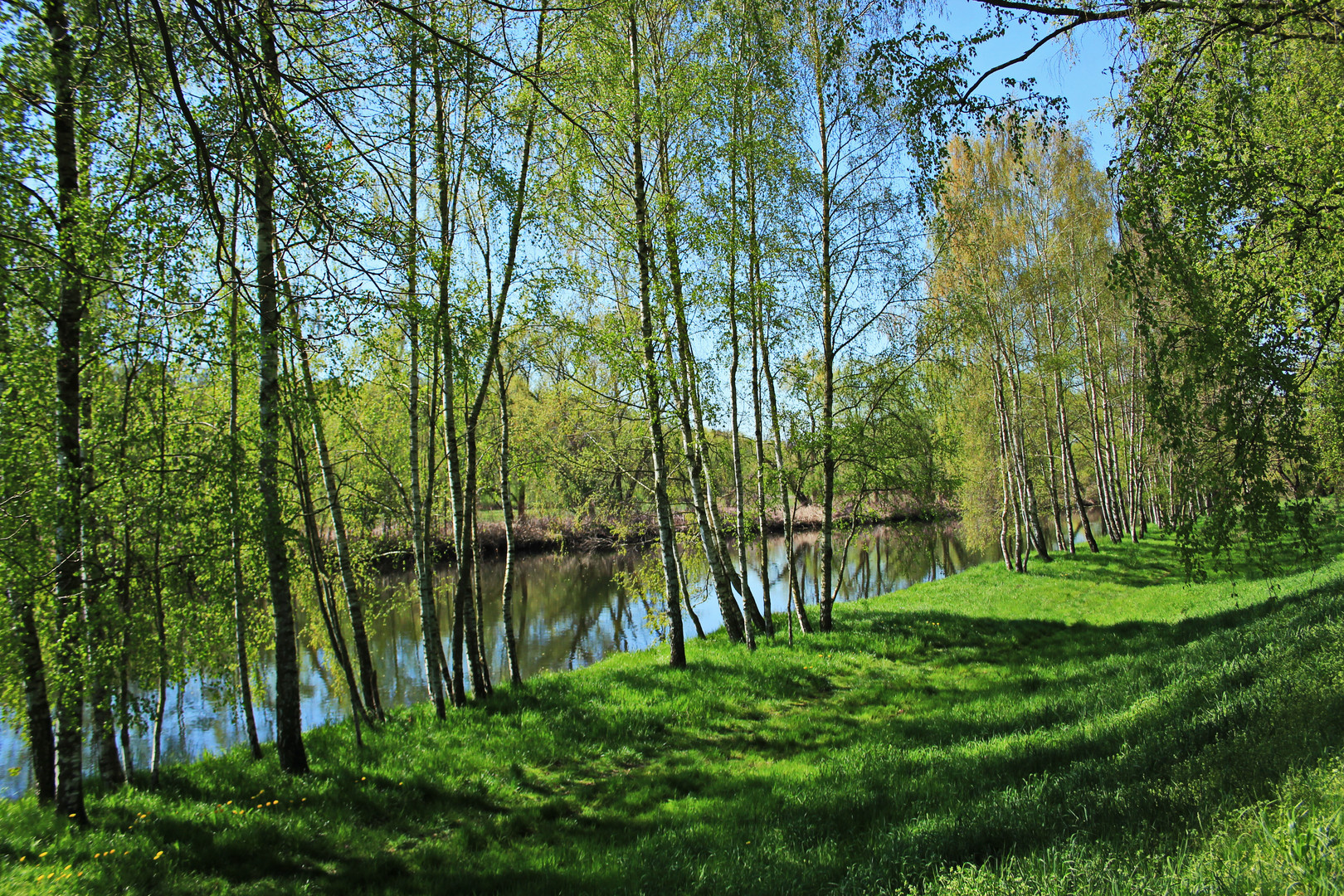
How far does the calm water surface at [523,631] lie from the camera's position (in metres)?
10.7

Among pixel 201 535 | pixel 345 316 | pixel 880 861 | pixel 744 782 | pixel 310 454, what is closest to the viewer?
pixel 880 861

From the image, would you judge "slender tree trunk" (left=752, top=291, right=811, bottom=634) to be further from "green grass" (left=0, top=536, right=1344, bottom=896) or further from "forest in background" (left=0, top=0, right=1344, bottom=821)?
"green grass" (left=0, top=536, right=1344, bottom=896)

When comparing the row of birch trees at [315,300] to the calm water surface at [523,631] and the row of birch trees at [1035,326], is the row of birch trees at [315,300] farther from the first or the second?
the row of birch trees at [1035,326]

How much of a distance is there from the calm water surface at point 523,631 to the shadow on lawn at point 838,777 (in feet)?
7.26

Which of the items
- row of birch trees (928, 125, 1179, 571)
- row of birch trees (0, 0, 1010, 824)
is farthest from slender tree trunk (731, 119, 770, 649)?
row of birch trees (928, 125, 1179, 571)

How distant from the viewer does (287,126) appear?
372 cm

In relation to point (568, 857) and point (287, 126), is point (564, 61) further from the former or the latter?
point (568, 857)

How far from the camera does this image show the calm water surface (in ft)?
35.0

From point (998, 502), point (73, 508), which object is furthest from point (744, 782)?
point (998, 502)

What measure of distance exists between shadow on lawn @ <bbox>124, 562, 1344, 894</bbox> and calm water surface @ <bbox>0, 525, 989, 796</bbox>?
7.26ft

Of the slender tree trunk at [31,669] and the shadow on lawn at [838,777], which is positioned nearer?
the shadow on lawn at [838,777]

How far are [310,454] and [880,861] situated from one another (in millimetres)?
8750

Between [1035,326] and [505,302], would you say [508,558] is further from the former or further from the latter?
[1035,326]

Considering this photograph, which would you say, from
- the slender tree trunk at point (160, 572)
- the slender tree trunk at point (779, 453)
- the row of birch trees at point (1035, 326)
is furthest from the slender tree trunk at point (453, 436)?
the row of birch trees at point (1035, 326)
